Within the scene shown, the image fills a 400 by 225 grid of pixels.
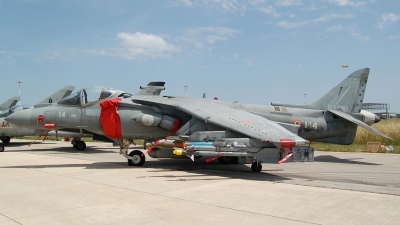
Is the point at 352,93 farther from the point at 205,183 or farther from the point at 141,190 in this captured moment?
the point at 141,190

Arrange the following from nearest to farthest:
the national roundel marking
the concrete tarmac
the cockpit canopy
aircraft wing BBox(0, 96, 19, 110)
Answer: the concrete tarmac
the cockpit canopy
the national roundel marking
aircraft wing BBox(0, 96, 19, 110)

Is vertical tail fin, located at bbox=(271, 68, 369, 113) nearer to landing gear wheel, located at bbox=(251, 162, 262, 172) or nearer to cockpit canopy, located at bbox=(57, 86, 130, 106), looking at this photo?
landing gear wheel, located at bbox=(251, 162, 262, 172)

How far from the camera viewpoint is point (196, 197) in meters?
6.32

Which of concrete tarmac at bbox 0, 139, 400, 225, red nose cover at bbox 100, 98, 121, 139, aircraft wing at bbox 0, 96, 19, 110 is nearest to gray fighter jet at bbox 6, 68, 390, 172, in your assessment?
red nose cover at bbox 100, 98, 121, 139

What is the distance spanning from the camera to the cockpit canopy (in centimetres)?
1139

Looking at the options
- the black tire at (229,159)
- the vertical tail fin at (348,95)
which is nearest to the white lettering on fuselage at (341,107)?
the vertical tail fin at (348,95)

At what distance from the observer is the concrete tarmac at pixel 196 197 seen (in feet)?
16.3

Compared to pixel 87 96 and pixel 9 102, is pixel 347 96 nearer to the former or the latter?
pixel 87 96

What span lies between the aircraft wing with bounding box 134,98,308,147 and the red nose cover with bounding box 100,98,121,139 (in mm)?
950

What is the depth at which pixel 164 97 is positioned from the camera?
11.6m

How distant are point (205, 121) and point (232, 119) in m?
0.79

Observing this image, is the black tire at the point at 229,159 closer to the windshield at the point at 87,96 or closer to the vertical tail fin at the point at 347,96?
the vertical tail fin at the point at 347,96

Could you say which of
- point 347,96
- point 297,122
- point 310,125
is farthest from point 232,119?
point 347,96

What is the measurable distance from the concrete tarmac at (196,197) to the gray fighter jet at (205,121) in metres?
0.89
